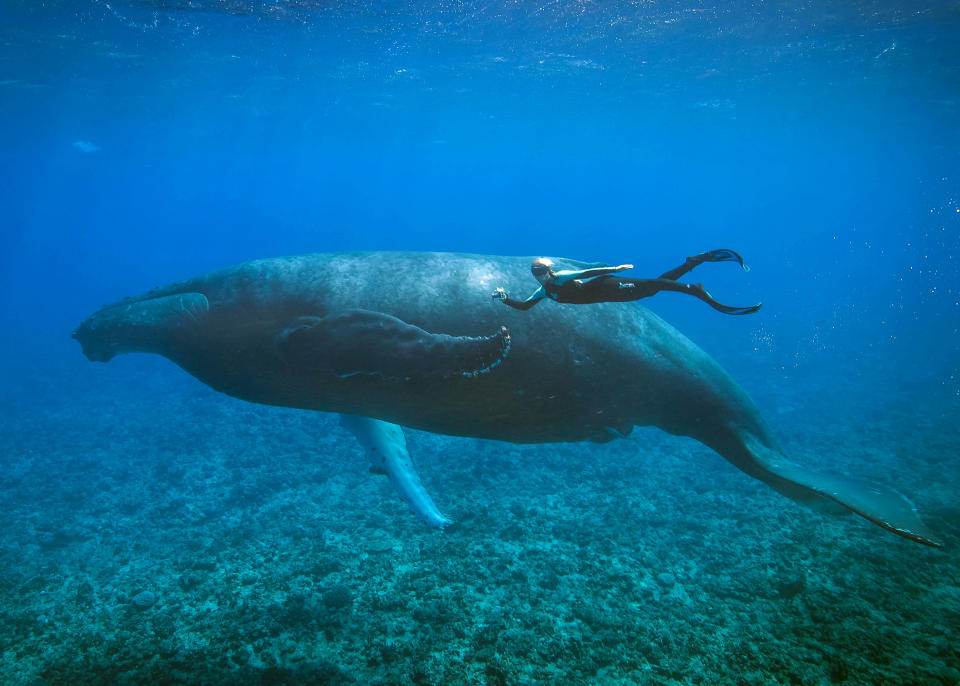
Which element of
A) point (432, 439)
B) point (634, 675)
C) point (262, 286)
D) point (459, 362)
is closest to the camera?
point (459, 362)

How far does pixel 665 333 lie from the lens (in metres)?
3.98

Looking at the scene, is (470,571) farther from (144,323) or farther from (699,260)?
(144,323)

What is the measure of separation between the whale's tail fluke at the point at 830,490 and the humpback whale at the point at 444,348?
0.02 m

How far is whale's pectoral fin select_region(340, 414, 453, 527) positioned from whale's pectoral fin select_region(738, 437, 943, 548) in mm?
2897

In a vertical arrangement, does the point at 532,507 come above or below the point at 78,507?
below

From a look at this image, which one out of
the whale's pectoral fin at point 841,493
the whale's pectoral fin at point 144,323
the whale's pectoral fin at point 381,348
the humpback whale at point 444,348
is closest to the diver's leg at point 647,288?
the whale's pectoral fin at point 381,348

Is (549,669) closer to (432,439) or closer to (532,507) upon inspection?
(532,507)

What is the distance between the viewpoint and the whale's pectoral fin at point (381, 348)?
9.32ft

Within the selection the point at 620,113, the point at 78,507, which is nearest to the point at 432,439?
the point at 78,507

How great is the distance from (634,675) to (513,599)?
117 centimetres

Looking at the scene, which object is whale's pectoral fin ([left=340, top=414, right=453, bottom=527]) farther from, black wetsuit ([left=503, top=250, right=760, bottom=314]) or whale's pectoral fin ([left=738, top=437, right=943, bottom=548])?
whale's pectoral fin ([left=738, top=437, right=943, bottom=548])

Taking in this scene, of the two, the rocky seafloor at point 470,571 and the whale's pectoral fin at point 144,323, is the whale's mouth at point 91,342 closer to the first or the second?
the whale's pectoral fin at point 144,323

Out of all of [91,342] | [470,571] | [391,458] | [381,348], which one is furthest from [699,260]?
[91,342]

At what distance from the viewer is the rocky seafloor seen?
10.9ft
